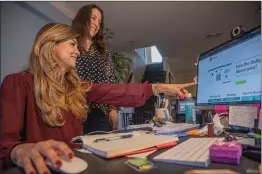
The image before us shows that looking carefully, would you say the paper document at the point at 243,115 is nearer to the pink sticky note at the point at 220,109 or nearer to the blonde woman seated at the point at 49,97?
the pink sticky note at the point at 220,109

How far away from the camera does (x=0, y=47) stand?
223 centimetres

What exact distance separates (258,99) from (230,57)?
0.25 meters

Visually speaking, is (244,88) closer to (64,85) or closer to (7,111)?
(64,85)

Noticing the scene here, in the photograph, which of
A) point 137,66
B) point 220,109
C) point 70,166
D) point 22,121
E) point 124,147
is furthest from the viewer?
point 137,66

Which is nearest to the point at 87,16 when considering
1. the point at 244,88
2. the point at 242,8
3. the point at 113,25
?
the point at 244,88

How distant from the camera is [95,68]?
4.90 ft

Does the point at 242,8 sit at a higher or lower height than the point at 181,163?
higher

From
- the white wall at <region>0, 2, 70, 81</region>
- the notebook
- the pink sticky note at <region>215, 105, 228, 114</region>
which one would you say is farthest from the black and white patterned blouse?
the white wall at <region>0, 2, 70, 81</region>

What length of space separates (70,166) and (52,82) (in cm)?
54

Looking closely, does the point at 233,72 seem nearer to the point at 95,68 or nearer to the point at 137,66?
the point at 95,68

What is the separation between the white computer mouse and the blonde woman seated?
0.03 m

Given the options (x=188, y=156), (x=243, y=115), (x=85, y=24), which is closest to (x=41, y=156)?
(x=188, y=156)

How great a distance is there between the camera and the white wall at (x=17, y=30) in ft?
7.52

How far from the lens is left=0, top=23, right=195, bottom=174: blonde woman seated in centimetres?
64
